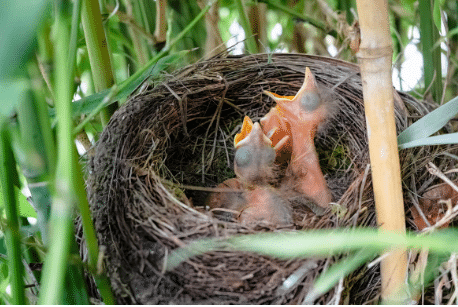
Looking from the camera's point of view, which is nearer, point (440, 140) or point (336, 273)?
point (336, 273)

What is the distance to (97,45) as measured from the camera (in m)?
0.64

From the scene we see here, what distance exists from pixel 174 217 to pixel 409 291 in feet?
1.12

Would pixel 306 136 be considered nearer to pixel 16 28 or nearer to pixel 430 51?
pixel 430 51

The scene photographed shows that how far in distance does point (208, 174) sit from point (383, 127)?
0.56 meters

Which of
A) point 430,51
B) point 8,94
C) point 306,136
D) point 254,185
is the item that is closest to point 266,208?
point 254,185

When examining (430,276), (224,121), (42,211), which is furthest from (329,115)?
(42,211)

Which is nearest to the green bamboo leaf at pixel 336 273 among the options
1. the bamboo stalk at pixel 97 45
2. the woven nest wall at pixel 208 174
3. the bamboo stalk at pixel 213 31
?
the woven nest wall at pixel 208 174

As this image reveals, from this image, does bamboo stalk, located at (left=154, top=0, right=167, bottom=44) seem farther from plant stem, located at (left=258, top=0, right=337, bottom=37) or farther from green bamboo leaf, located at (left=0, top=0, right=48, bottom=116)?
green bamboo leaf, located at (left=0, top=0, right=48, bottom=116)

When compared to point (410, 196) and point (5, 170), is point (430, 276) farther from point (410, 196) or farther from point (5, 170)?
point (5, 170)

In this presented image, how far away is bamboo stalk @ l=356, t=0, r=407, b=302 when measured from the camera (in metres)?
0.44

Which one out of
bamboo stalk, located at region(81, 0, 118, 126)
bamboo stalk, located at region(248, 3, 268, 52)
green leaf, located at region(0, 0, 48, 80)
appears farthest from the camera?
bamboo stalk, located at region(248, 3, 268, 52)

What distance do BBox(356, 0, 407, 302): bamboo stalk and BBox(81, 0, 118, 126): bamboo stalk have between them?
398mm

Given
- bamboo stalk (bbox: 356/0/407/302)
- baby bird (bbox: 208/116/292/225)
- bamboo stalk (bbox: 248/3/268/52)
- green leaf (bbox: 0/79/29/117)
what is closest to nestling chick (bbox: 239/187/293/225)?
baby bird (bbox: 208/116/292/225)

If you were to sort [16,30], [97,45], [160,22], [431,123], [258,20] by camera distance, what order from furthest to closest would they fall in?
[258,20] < [160,22] < [97,45] < [431,123] < [16,30]
